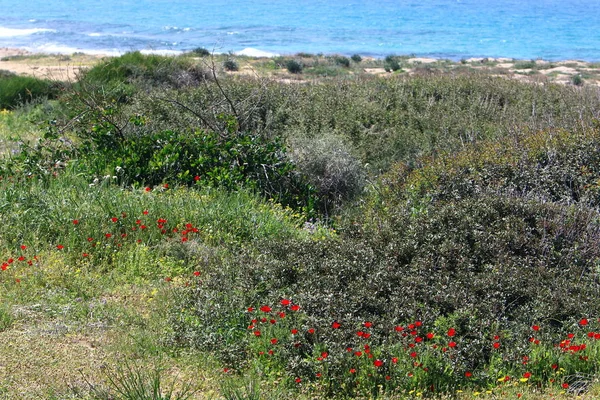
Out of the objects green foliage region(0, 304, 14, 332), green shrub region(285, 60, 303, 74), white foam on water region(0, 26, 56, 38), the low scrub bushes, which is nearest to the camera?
the low scrub bushes

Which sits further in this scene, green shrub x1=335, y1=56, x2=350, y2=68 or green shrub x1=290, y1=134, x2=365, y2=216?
green shrub x1=335, y1=56, x2=350, y2=68

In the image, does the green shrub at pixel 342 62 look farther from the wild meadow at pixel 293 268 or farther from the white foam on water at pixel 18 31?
the white foam on water at pixel 18 31

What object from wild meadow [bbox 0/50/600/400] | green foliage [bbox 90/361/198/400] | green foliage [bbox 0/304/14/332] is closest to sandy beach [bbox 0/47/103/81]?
wild meadow [bbox 0/50/600/400]

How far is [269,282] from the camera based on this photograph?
5617mm

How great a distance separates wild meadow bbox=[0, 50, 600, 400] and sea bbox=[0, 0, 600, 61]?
25.3m

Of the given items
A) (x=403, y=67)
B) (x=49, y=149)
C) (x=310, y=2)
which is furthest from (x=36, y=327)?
(x=310, y=2)

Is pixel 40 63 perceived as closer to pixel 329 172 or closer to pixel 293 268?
pixel 329 172

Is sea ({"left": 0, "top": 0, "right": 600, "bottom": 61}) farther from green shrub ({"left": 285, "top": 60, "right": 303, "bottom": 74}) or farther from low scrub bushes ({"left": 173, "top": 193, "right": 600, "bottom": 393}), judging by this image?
low scrub bushes ({"left": 173, "top": 193, "right": 600, "bottom": 393})

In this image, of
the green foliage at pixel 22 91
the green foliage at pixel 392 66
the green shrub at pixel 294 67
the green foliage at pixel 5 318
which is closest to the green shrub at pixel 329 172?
the green foliage at pixel 5 318

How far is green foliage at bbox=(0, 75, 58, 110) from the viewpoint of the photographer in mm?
15383

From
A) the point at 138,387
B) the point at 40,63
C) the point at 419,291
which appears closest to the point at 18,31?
the point at 40,63

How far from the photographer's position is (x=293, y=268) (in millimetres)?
5766

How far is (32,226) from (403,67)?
24.4 meters

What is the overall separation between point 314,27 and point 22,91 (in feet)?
167
